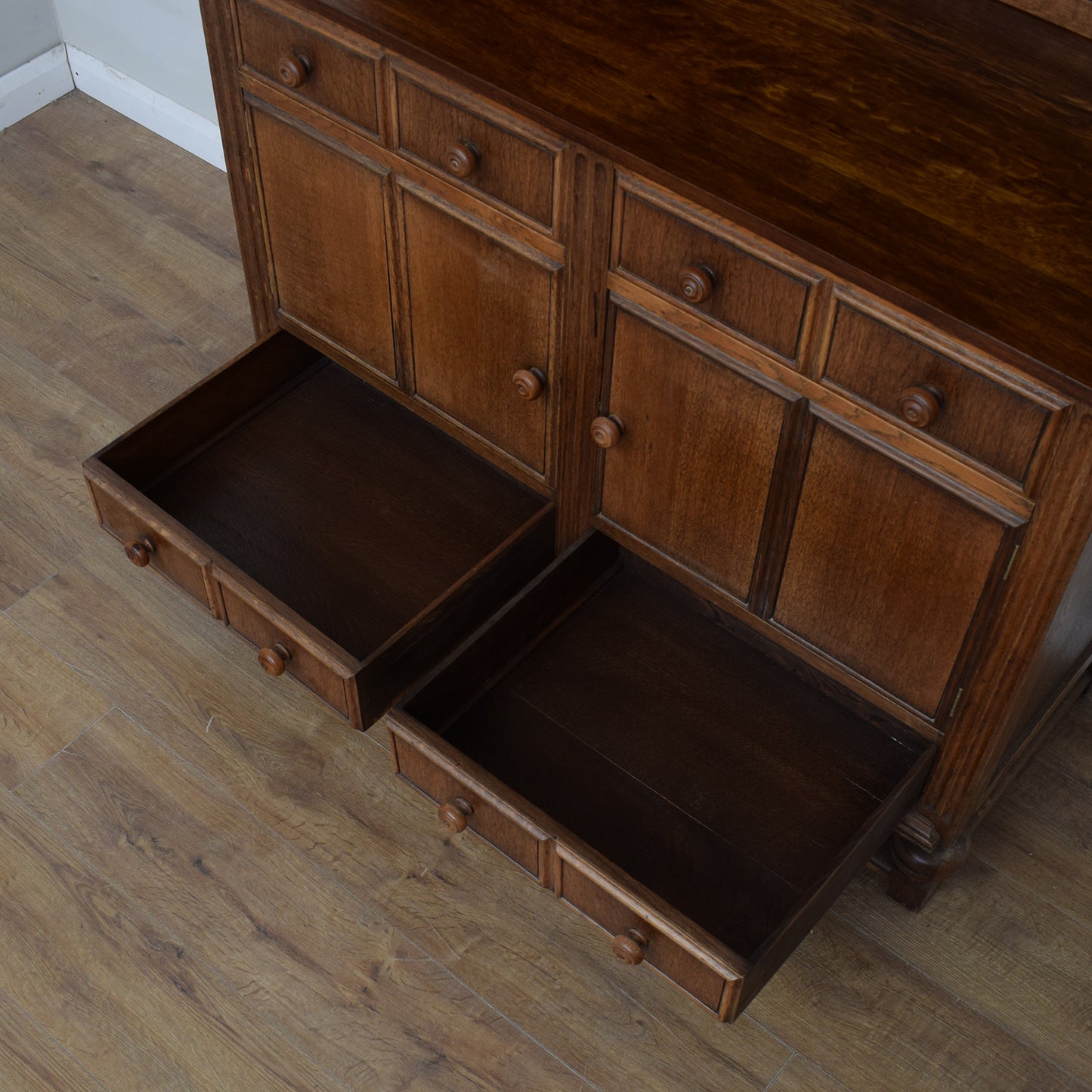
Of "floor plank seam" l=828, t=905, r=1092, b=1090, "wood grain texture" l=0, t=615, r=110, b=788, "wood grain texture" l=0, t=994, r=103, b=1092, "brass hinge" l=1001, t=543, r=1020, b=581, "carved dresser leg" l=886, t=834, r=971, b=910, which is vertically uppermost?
"brass hinge" l=1001, t=543, r=1020, b=581

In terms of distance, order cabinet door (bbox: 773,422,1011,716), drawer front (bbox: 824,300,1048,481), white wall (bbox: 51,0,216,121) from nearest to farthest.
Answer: drawer front (bbox: 824,300,1048,481) → cabinet door (bbox: 773,422,1011,716) → white wall (bbox: 51,0,216,121)

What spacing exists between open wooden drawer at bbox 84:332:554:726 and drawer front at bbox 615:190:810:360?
41 cm

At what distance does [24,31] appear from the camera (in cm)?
274

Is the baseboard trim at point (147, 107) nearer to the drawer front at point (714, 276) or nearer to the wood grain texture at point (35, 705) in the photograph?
the wood grain texture at point (35, 705)

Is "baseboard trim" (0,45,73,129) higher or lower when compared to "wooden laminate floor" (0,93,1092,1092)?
higher

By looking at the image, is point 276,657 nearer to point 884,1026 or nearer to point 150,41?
point 884,1026

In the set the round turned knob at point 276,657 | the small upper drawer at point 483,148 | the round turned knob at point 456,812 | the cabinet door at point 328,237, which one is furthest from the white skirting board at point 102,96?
the round turned knob at point 456,812

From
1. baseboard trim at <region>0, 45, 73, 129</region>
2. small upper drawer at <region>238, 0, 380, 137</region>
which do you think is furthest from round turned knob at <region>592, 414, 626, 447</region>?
baseboard trim at <region>0, 45, 73, 129</region>

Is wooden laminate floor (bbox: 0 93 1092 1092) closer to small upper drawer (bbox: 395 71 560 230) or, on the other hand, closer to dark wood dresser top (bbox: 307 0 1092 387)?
small upper drawer (bbox: 395 71 560 230)

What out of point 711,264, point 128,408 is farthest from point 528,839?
point 128,408

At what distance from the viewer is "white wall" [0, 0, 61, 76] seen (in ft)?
8.89

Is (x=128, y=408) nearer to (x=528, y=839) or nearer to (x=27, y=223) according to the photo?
(x=27, y=223)

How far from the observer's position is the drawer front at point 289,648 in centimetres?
162

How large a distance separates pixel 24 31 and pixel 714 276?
1.94 meters
